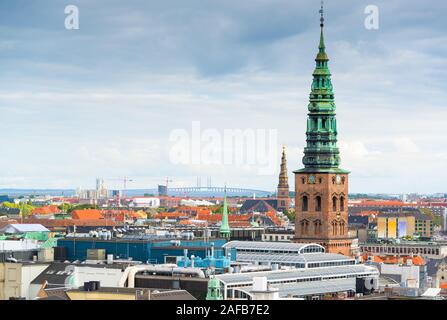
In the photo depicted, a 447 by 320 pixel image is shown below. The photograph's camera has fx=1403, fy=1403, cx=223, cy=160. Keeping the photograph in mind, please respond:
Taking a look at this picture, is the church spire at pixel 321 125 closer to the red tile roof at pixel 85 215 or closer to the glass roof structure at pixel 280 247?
the glass roof structure at pixel 280 247

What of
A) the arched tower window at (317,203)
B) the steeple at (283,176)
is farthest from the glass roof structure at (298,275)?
the steeple at (283,176)

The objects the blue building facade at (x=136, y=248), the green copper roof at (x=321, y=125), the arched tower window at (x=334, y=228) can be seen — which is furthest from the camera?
the green copper roof at (x=321, y=125)

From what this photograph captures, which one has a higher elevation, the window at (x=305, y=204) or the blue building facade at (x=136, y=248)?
the window at (x=305, y=204)

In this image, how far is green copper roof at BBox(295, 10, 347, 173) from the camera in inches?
2608

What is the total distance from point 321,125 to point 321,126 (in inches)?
1.9

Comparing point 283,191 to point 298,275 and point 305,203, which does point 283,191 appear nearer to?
point 305,203

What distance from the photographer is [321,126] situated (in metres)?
66.3

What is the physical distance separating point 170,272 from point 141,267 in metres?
1.42

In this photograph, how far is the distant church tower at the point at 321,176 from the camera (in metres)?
66.1

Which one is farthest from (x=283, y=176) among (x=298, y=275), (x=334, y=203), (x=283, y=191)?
(x=298, y=275)

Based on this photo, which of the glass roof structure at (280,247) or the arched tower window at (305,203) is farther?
the arched tower window at (305,203)

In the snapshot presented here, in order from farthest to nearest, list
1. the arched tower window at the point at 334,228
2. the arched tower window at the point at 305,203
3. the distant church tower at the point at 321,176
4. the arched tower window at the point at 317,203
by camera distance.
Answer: the arched tower window at the point at 305,203 < the arched tower window at the point at 317,203 < the distant church tower at the point at 321,176 < the arched tower window at the point at 334,228
